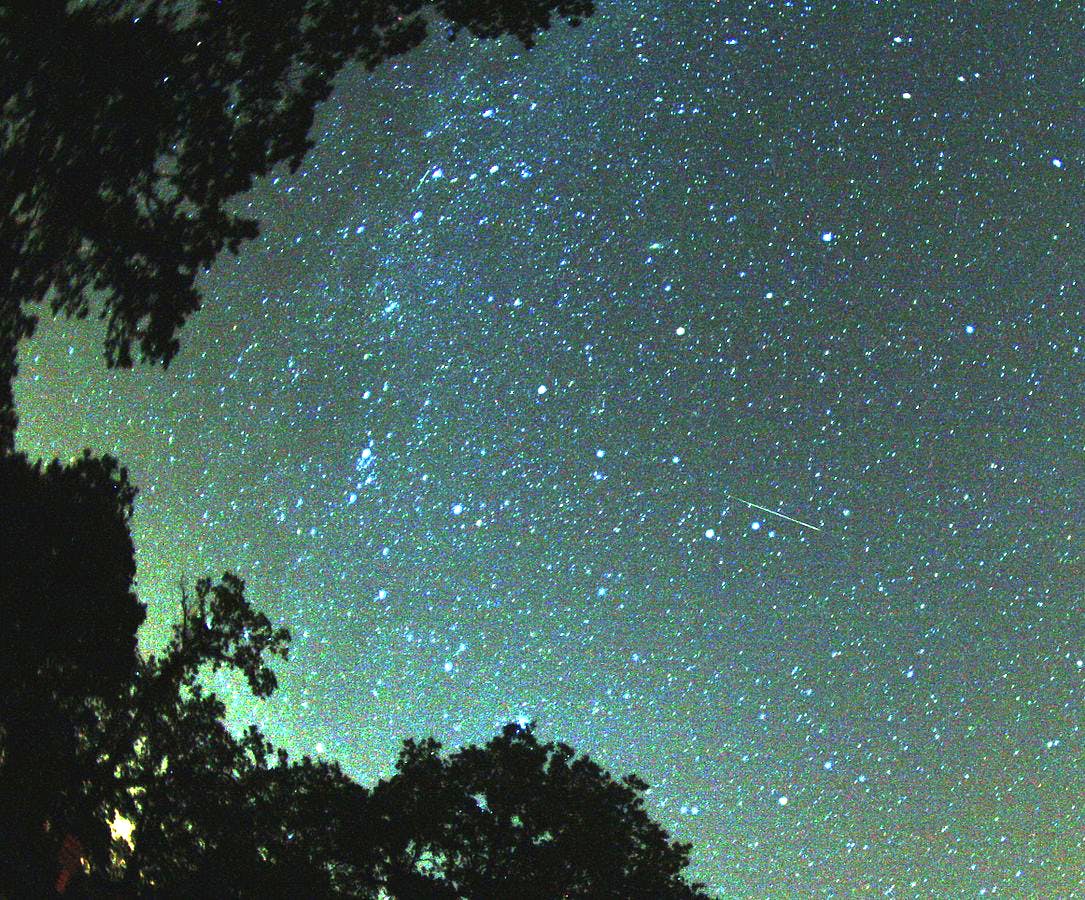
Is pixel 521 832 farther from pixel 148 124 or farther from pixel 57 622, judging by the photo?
pixel 148 124

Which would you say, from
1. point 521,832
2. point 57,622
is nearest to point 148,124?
point 57,622

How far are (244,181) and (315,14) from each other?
129 cm

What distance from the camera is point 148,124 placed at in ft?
17.2

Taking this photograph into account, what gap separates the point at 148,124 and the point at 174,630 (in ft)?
24.4

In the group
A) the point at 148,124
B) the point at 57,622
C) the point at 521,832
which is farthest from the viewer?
the point at 521,832

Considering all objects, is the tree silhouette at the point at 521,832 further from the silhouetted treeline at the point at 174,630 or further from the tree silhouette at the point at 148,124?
the tree silhouette at the point at 148,124

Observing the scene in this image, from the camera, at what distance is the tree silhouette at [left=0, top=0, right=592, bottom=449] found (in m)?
4.79

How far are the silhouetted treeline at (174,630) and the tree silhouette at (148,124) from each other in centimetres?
1

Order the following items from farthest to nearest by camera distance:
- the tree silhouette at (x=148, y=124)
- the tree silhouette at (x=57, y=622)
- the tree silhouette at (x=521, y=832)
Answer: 1. the tree silhouette at (x=521, y=832)
2. the tree silhouette at (x=57, y=622)
3. the tree silhouette at (x=148, y=124)

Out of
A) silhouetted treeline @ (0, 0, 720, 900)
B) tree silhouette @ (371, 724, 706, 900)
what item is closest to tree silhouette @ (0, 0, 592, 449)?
silhouetted treeline @ (0, 0, 720, 900)

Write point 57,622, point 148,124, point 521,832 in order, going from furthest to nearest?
point 521,832 < point 57,622 < point 148,124

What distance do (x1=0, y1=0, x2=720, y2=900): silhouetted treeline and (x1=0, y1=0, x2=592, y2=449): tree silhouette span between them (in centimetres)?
1

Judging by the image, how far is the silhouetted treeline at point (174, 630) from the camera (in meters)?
5.05

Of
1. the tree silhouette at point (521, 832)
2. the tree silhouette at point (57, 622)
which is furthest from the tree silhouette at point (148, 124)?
the tree silhouette at point (521, 832)
